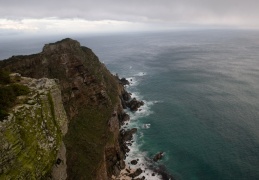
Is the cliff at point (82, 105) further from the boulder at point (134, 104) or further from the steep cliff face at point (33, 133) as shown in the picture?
the boulder at point (134, 104)

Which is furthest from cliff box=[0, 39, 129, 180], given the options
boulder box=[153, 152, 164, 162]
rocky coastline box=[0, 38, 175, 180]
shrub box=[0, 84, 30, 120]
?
boulder box=[153, 152, 164, 162]

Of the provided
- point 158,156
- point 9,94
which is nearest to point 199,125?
point 158,156

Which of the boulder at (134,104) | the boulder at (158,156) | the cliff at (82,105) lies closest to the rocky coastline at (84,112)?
the cliff at (82,105)

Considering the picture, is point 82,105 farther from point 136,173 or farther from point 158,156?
point 158,156

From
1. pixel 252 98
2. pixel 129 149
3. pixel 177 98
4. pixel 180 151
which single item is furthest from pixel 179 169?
pixel 252 98

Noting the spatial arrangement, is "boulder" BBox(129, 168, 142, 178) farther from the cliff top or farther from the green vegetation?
the cliff top

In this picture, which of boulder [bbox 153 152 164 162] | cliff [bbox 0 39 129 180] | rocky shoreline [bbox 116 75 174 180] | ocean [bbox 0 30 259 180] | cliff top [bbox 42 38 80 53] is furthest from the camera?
cliff top [bbox 42 38 80 53]
